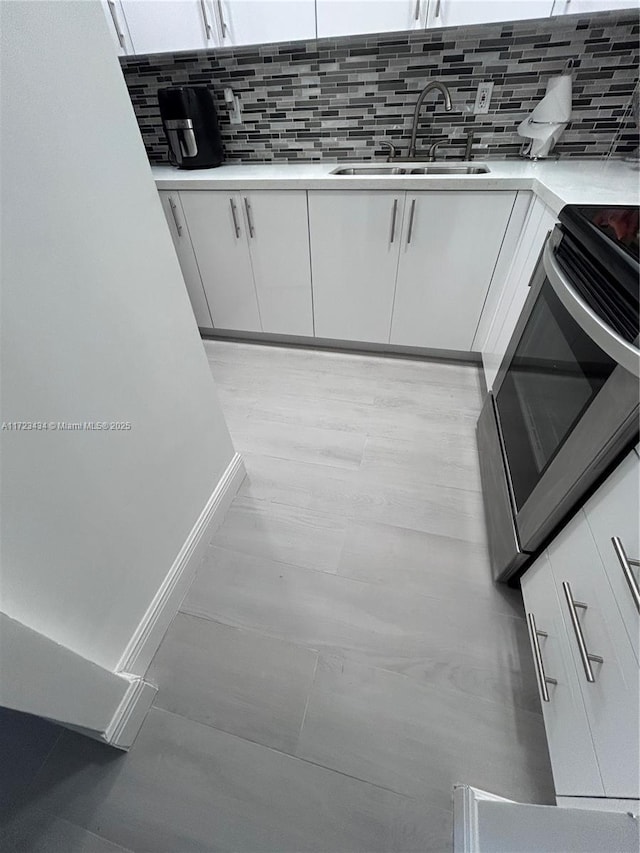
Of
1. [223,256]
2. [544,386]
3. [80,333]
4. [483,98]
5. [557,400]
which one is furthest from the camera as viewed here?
[223,256]

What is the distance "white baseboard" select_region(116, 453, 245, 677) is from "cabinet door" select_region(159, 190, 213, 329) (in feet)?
4.22

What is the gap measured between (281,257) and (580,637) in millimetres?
1984

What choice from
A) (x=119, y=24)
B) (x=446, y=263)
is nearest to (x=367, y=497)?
(x=446, y=263)

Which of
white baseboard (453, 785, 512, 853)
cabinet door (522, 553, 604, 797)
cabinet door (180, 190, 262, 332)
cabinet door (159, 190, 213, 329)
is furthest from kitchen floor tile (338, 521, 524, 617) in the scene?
cabinet door (159, 190, 213, 329)

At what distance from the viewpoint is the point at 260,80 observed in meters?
1.97

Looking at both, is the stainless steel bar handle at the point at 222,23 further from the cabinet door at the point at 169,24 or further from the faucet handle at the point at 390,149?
the faucet handle at the point at 390,149

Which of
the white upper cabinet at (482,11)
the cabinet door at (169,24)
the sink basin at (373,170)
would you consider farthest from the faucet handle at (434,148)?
the cabinet door at (169,24)

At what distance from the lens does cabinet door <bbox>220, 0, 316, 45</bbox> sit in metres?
1.52

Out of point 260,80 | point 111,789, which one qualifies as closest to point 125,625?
point 111,789

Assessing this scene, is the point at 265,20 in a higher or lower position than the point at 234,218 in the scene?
higher

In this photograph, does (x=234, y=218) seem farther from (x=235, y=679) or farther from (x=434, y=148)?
(x=235, y=679)

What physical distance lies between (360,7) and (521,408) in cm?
Answer: 177

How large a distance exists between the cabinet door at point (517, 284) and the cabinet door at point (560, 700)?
3.22 ft

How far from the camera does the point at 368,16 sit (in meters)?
1.48
